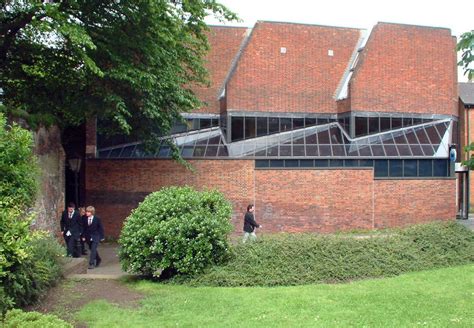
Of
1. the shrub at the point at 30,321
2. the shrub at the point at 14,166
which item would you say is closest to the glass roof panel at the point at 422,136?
the shrub at the point at 14,166

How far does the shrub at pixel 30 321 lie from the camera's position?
6.19m

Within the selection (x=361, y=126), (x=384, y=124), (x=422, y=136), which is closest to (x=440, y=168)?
(x=422, y=136)

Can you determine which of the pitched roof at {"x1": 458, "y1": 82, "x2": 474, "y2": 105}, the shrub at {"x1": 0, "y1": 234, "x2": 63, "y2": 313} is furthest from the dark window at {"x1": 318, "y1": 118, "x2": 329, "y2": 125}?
the shrub at {"x1": 0, "y1": 234, "x2": 63, "y2": 313}

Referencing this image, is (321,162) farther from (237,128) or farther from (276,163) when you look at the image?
(237,128)

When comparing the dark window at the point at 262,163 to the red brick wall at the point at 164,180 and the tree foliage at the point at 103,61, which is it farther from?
the tree foliage at the point at 103,61

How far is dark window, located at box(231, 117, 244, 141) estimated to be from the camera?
84.0 ft

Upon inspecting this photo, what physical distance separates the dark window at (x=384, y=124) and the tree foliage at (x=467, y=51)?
1706 cm

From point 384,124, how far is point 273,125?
18.3 feet

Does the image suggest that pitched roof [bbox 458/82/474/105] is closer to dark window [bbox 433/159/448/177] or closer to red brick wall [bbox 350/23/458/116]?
red brick wall [bbox 350/23/458/116]

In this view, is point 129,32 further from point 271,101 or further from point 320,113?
point 320,113

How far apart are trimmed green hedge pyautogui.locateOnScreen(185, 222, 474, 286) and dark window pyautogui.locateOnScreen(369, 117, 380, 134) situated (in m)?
12.8

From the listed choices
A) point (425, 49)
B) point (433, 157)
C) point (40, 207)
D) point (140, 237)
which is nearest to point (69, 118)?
point (40, 207)

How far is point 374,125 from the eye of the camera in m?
26.7

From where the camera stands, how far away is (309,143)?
82.6ft
